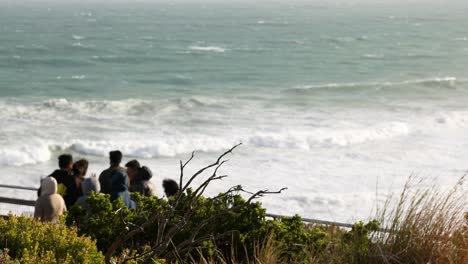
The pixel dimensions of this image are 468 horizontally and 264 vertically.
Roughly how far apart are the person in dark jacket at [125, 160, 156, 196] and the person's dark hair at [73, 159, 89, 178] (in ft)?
2.13

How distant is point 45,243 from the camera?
4848mm

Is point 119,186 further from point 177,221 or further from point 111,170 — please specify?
point 177,221

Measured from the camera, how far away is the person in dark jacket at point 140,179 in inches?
352

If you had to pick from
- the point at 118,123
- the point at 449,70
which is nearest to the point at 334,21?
the point at 449,70

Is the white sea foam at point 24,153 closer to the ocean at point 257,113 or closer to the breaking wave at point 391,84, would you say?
the ocean at point 257,113

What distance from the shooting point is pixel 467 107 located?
3484cm

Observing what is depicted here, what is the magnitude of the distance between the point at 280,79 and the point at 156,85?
28.0 ft

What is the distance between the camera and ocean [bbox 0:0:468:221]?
72.7 ft

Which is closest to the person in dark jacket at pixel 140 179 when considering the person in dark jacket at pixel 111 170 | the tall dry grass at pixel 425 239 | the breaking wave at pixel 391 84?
the person in dark jacket at pixel 111 170

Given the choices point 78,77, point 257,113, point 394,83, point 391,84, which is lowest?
point 257,113

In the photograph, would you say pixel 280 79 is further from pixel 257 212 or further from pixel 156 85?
pixel 257 212

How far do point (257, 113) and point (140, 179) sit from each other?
80.5 ft

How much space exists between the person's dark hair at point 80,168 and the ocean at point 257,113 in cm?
331

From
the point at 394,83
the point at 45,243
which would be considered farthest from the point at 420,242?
the point at 394,83
